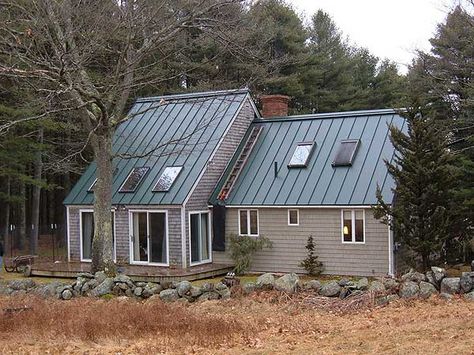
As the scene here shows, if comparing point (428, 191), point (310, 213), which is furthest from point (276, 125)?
point (428, 191)

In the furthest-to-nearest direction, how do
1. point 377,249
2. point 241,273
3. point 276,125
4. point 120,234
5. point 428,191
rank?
1. point 276,125
2. point 120,234
3. point 241,273
4. point 377,249
5. point 428,191

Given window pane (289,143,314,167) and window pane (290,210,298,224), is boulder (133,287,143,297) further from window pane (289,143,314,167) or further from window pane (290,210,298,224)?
window pane (289,143,314,167)

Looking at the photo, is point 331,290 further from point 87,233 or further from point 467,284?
point 87,233

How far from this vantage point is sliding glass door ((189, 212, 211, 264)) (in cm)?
2067

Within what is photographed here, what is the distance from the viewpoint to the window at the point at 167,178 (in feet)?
68.5

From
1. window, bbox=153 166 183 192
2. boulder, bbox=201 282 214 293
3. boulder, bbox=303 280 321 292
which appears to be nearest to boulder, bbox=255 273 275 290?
boulder, bbox=303 280 321 292

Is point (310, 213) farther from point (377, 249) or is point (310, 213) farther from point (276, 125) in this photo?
point (276, 125)

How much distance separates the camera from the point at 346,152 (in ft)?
67.2

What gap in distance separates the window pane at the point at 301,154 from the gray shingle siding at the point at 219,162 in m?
2.45

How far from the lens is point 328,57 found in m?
40.5

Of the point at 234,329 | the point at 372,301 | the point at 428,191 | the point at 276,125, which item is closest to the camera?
the point at 234,329

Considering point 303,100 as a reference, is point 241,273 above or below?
below

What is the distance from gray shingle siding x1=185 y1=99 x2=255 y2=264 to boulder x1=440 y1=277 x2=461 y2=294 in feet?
29.4

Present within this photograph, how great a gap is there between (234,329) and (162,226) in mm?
9948
